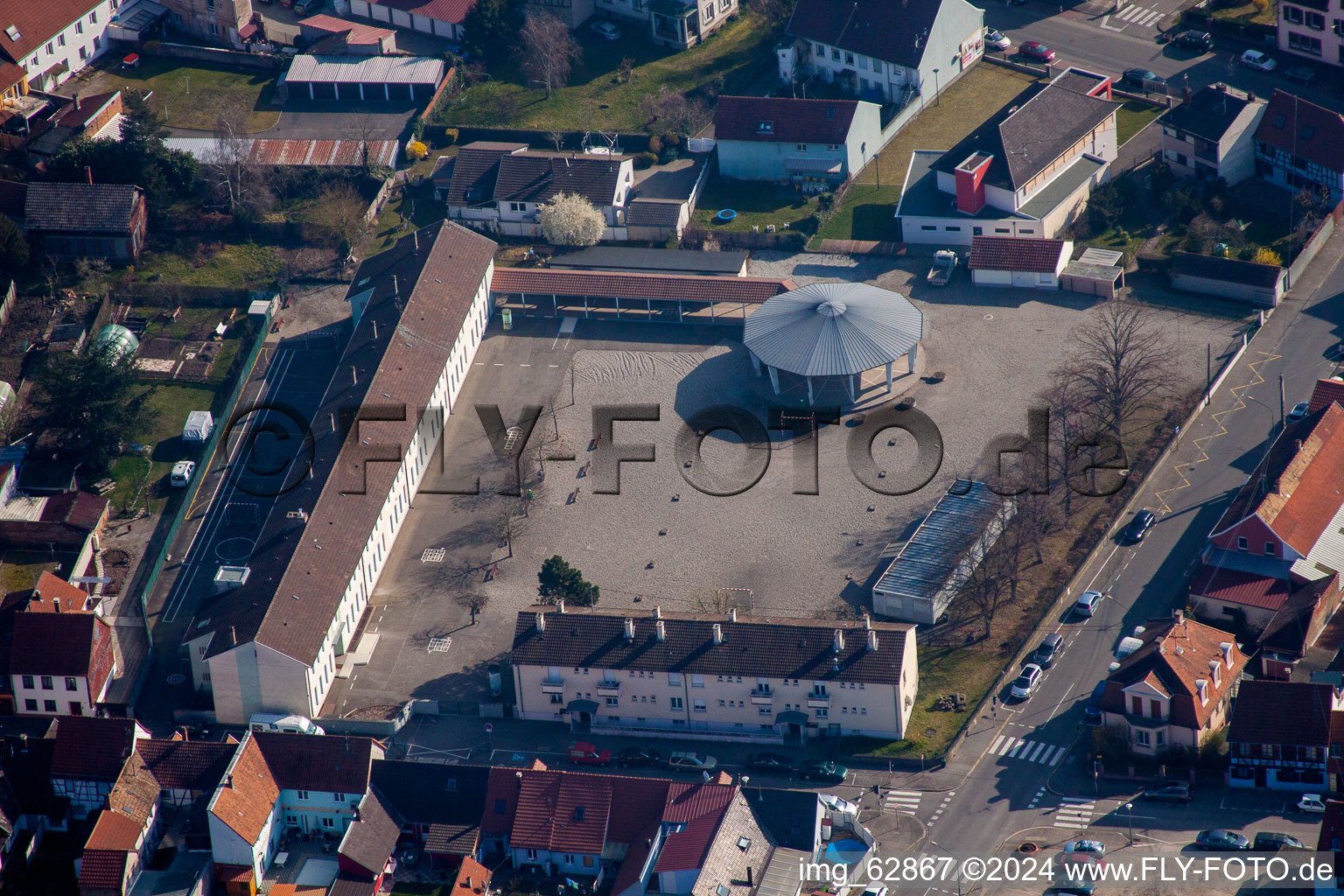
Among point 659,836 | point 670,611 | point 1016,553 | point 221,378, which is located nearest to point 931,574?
point 1016,553

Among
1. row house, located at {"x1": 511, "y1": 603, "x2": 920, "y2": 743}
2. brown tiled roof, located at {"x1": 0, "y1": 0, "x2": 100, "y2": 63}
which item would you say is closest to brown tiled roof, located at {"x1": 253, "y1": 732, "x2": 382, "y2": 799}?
row house, located at {"x1": 511, "y1": 603, "x2": 920, "y2": 743}

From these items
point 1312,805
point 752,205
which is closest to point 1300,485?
point 1312,805

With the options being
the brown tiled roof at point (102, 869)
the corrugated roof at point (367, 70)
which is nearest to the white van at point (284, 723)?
the brown tiled roof at point (102, 869)

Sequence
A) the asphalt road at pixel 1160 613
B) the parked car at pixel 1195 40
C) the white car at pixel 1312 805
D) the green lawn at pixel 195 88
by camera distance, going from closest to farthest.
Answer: the white car at pixel 1312 805 < the asphalt road at pixel 1160 613 < the parked car at pixel 1195 40 < the green lawn at pixel 195 88

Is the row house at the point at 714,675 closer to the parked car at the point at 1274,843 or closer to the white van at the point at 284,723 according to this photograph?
the white van at the point at 284,723

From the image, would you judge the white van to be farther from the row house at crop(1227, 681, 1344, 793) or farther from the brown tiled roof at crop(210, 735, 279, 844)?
the row house at crop(1227, 681, 1344, 793)

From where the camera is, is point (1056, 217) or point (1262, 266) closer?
point (1262, 266)

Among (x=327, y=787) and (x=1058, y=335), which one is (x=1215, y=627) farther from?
(x=327, y=787)
